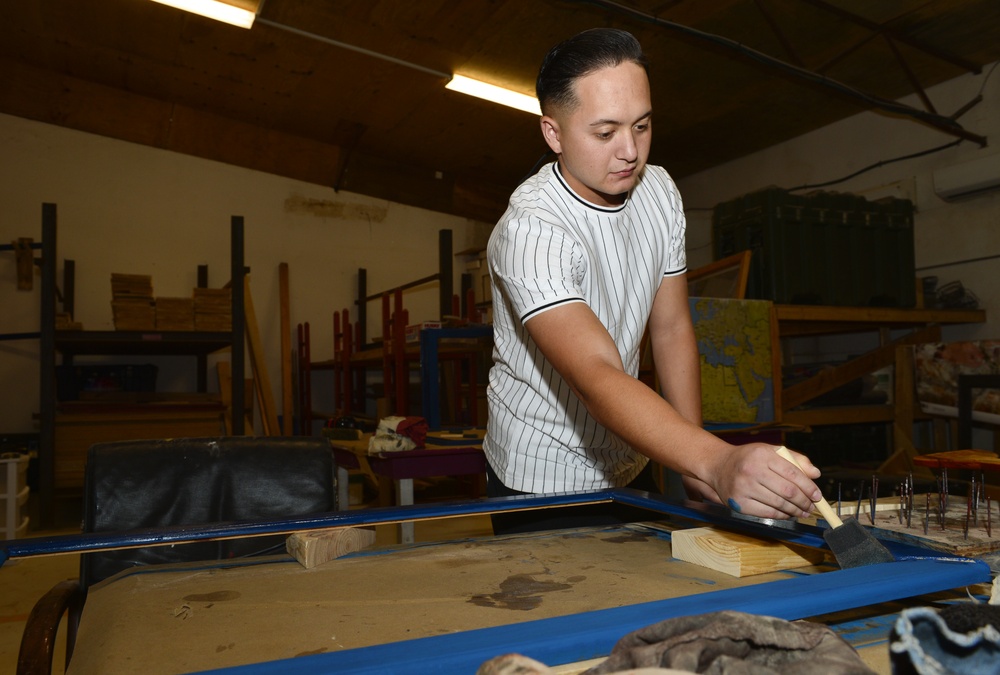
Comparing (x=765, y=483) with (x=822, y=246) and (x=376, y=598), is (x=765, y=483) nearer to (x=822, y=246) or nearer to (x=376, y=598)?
(x=376, y=598)

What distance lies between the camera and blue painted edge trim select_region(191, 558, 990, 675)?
2.01 ft

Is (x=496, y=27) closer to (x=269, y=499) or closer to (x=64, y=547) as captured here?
(x=269, y=499)

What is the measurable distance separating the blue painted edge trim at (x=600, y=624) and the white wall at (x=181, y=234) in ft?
26.3

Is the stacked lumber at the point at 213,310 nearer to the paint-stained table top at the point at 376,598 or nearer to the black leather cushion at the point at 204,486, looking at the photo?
the black leather cushion at the point at 204,486

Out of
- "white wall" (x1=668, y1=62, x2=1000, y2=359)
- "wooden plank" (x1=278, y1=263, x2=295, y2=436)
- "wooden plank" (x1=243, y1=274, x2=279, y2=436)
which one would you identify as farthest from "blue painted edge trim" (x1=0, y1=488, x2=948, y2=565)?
"wooden plank" (x1=278, y1=263, x2=295, y2=436)

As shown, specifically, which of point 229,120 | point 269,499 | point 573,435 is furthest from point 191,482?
point 229,120

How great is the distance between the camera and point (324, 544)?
1168 millimetres

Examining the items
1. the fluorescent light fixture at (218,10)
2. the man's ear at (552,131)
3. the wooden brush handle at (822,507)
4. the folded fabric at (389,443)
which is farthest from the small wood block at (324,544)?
the fluorescent light fixture at (218,10)

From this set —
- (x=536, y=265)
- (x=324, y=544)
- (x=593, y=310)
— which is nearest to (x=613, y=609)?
(x=324, y=544)

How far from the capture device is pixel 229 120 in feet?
26.7

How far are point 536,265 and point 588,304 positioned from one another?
156mm

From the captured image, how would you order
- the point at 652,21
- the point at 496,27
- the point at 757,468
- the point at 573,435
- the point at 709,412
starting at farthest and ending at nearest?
the point at 496,27 → the point at 652,21 → the point at 709,412 → the point at 573,435 → the point at 757,468

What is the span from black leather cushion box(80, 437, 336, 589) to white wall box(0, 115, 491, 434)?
6.82 m

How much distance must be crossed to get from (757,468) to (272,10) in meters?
5.90
